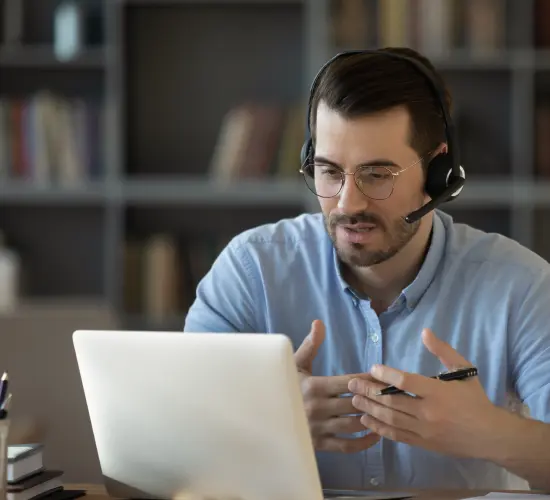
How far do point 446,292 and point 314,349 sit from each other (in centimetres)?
33

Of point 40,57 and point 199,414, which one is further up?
point 40,57

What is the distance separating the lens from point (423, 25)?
11.1 feet

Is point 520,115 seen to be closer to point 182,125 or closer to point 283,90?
point 283,90

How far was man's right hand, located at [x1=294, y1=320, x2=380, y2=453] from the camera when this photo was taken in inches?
57.1

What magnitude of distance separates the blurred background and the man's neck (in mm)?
1673

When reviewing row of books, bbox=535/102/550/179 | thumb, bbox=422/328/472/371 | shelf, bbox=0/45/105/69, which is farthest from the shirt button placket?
shelf, bbox=0/45/105/69

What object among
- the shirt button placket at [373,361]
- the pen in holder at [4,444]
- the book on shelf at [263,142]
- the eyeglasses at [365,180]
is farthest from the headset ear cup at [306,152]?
the book on shelf at [263,142]

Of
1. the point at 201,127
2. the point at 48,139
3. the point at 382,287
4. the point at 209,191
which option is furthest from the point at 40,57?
the point at 382,287

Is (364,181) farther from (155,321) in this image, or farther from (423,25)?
(155,321)

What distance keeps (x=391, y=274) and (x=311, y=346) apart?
0.32 m

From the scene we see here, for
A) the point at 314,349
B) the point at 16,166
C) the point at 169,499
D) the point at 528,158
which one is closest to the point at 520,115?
the point at 528,158

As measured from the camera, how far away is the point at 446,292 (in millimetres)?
1726

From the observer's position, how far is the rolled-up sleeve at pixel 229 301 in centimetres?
175

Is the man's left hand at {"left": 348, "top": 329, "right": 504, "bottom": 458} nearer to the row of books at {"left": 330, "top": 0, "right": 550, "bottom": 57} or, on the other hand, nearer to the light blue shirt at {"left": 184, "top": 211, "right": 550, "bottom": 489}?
the light blue shirt at {"left": 184, "top": 211, "right": 550, "bottom": 489}
